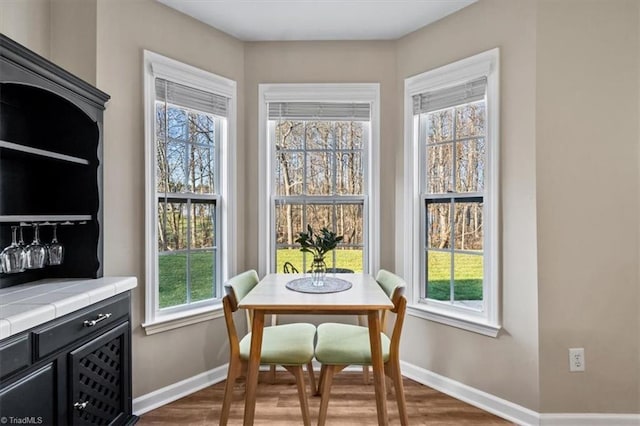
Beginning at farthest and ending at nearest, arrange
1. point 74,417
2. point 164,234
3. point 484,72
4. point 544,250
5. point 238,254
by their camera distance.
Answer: point 238,254
point 164,234
point 484,72
point 544,250
point 74,417

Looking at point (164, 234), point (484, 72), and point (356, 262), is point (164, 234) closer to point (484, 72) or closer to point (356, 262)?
point (356, 262)

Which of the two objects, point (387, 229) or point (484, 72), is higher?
point (484, 72)

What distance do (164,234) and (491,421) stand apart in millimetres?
2428

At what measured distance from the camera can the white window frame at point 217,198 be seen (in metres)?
2.17

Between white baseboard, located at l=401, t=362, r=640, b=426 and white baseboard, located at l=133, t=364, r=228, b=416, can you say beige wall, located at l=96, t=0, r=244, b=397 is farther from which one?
white baseboard, located at l=401, t=362, r=640, b=426

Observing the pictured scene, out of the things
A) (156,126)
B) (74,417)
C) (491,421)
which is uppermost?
(156,126)

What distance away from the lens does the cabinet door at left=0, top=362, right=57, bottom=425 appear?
1.18m

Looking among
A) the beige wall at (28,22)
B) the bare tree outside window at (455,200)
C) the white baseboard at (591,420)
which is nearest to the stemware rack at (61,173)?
the beige wall at (28,22)

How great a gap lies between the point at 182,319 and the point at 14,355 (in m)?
1.16

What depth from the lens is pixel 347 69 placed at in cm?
267

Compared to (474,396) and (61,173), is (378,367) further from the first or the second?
(61,173)

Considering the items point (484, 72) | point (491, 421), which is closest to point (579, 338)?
point (491, 421)

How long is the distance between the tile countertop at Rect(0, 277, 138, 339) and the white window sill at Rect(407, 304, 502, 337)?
1.95 m

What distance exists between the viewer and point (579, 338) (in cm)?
195
